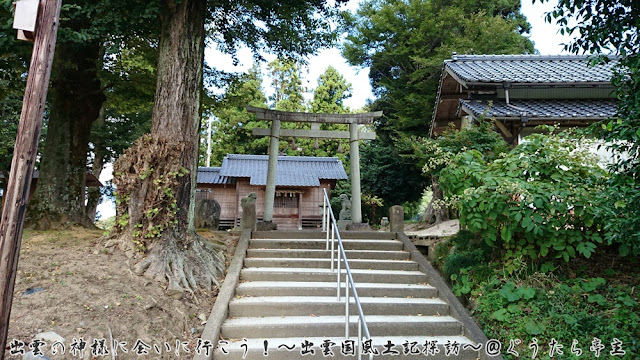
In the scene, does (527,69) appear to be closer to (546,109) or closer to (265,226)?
(546,109)

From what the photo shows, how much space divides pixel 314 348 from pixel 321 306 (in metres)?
0.77

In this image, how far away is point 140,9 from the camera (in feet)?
18.5

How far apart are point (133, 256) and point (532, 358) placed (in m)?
4.87

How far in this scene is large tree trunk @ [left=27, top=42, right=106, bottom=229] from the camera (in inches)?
258

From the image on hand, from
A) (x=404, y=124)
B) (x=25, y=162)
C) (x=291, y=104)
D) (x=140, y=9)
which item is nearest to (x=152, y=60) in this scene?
(x=140, y=9)

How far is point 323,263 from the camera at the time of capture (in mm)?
6117

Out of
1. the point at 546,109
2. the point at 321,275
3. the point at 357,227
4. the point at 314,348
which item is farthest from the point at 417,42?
the point at 314,348

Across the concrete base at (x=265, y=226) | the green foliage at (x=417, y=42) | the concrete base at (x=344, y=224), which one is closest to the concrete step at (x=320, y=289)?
the concrete base at (x=265, y=226)

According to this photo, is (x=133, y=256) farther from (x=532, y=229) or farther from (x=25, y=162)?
(x=532, y=229)

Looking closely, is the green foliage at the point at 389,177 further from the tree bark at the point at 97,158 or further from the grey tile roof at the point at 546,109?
the tree bark at the point at 97,158

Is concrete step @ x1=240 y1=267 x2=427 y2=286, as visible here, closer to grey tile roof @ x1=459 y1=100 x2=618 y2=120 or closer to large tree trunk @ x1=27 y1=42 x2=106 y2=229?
large tree trunk @ x1=27 y1=42 x2=106 y2=229

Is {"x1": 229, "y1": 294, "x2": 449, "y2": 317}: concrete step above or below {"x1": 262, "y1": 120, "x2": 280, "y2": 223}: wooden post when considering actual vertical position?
below

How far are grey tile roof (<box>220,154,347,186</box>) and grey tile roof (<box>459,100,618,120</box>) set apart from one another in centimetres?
1053

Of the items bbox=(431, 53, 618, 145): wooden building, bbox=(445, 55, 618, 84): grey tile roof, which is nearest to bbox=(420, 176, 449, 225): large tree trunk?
bbox=(431, 53, 618, 145): wooden building
